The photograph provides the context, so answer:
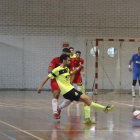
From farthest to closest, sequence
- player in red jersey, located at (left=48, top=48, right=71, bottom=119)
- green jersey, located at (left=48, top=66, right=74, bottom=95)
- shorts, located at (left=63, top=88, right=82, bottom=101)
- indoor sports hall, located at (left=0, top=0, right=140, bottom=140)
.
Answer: indoor sports hall, located at (left=0, top=0, right=140, bottom=140) → player in red jersey, located at (left=48, top=48, right=71, bottom=119) → green jersey, located at (left=48, top=66, right=74, bottom=95) → shorts, located at (left=63, top=88, right=82, bottom=101)

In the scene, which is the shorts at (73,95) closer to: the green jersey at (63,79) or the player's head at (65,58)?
the green jersey at (63,79)

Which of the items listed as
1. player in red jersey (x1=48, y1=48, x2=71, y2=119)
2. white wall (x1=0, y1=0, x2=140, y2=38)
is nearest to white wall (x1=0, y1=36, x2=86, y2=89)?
white wall (x1=0, y1=0, x2=140, y2=38)

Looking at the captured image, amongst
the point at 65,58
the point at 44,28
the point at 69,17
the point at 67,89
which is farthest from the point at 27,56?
the point at 67,89

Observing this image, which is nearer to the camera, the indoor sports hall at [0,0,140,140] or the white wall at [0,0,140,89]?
the indoor sports hall at [0,0,140,140]

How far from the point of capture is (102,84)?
1980 centimetres

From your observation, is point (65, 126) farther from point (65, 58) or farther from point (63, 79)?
point (65, 58)

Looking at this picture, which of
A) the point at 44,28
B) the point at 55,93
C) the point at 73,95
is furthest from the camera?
the point at 44,28

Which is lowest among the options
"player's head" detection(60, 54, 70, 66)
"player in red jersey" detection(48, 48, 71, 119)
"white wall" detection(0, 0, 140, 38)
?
"player in red jersey" detection(48, 48, 71, 119)

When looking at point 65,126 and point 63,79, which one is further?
point 63,79

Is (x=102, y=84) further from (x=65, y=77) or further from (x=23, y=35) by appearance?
(x=65, y=77)

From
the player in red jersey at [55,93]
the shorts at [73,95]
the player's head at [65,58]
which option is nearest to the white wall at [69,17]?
the player in red jersey at [55,93]

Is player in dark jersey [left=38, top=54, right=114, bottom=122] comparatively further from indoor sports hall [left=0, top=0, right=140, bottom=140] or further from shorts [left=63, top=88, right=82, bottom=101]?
indoor sports hall [left=0, top=0, right=140, bottom=140]

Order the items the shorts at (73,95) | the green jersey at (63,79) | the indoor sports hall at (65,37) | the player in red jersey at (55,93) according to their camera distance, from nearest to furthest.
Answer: the shorts at (73,95) → the green jersey at (63,79) → the player in red jersey at (55,93) → the indoor sports hall at (65,37)

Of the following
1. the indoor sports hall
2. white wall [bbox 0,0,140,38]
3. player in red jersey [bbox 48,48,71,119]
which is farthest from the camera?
white wall [bbox 0,0,140,38]
